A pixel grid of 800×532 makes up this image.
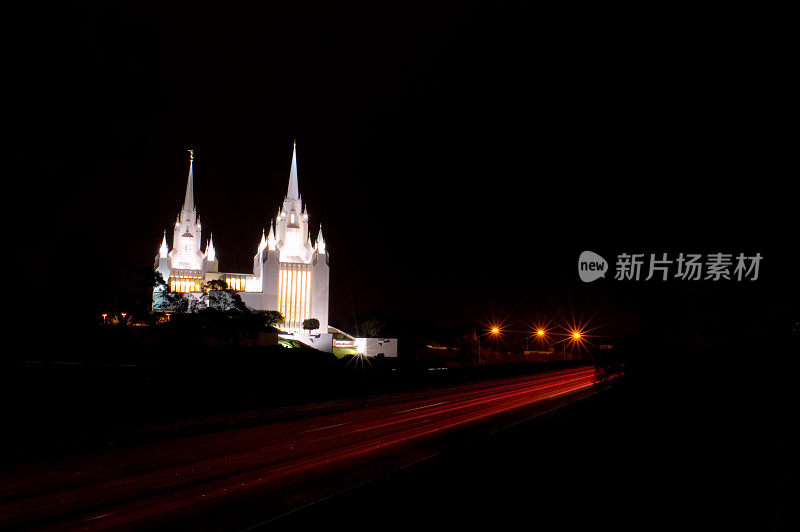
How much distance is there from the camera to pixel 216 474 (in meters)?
10.5

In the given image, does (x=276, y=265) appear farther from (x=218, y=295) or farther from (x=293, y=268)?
(x=218, y=295)

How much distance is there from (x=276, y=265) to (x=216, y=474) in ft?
273

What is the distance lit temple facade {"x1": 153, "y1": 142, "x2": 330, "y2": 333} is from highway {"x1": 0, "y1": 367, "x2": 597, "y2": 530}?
74.1m

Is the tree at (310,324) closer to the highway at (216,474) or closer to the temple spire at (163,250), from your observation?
the temple spire at (163,250)

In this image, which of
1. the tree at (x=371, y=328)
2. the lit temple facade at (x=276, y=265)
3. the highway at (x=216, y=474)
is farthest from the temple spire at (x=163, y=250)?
the highway at (x=216, y=474)

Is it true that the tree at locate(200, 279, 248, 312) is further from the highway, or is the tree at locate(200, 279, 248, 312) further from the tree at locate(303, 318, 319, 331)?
the highway

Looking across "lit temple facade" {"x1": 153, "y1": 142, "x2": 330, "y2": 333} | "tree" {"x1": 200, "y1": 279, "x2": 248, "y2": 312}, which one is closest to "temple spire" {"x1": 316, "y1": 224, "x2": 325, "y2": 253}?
"lit temple facade" {"x1": 153, "y1": 142, "x2": 330, "y2": 333}

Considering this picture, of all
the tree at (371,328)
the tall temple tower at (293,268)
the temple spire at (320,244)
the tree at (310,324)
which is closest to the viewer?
the tree at (310,324)

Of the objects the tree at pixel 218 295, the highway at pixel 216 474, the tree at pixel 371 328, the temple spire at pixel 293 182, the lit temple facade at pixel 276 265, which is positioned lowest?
the highway at pixel 216 474

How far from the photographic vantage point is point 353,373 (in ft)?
94.2

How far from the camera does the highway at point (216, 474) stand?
26.4ft

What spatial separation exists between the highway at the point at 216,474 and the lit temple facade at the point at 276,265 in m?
74.1

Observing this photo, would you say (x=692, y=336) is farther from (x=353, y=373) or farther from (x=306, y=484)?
(x=353, y=373)

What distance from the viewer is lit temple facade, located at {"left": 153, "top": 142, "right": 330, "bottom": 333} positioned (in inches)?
3602
